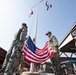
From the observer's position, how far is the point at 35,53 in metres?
5.15

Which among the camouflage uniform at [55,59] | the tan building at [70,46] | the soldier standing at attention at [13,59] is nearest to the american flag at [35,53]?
the camouflage uniform at [55,59]

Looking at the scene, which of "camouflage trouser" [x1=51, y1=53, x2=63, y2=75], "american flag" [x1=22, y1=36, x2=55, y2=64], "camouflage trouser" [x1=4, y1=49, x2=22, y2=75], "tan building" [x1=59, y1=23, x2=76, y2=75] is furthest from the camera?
"tan building" [x1=59, y1=23, x2=76, y2=75]

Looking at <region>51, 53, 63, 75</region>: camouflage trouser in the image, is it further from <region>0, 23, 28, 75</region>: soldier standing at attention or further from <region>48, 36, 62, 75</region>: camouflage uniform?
<region>0, 23, 28, 75</region>: soldier standing at attention

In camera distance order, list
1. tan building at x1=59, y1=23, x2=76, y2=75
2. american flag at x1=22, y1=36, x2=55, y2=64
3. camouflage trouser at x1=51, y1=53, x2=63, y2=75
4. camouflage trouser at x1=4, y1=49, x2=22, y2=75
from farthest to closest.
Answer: tan building at x1=59, y1=23, x2=76, y2=75 < camouflage trouser at x1=51, y1=53, x2=63, y2=75 < american flag at x1=22, y1=36, x2=55, y2=64 < camouflage trouser at x1=4, y1=49, x2=22, y2=75

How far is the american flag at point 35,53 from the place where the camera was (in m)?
4.86

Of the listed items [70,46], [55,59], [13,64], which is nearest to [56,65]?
[55,59]

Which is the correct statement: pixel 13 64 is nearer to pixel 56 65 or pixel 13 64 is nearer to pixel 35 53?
pixel 35 53

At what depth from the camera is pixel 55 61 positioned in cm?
521

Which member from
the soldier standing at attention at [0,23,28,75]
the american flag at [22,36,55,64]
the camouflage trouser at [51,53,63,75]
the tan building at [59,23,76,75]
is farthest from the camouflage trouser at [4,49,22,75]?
the tan building at [59,23,76,75]

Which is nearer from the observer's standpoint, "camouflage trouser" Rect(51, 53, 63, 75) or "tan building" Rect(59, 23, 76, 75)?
"camouflage trouser" Rect(51, 53, 63, 75)

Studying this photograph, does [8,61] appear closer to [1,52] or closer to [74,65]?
[1,52]

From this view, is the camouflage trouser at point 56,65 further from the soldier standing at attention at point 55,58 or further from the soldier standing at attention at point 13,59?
the soldier standing at attention at point 13,59

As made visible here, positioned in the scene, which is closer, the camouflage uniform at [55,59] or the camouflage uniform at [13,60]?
the camouflage uniform at [13,60]

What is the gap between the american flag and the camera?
486 cm
